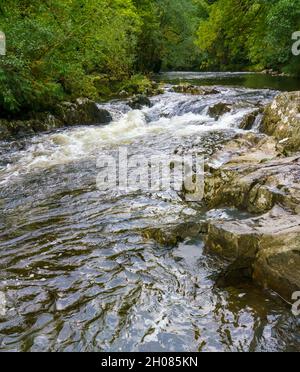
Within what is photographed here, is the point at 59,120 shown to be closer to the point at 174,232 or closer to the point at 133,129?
the point at 133,129

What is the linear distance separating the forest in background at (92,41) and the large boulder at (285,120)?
698cm

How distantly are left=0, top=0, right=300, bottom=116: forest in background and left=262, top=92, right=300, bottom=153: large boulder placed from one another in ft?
22.9

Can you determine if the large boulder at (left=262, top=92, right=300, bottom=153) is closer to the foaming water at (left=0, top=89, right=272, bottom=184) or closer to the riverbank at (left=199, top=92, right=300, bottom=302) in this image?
the riverbank at (left=199, top=92, right=300, bottom=302)

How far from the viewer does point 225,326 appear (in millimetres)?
3541

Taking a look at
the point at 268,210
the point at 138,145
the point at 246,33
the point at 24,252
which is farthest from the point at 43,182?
the point at 246,33

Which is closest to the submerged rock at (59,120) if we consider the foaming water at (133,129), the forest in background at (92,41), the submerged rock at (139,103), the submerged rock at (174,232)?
the forest in background at (92,41)

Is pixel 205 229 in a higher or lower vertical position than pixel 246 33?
lower

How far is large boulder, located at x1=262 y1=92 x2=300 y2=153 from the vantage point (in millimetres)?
8828

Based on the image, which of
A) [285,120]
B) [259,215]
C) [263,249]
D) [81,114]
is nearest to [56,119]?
[81,114]

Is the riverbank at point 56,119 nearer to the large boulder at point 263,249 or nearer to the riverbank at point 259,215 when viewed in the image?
the riverbank at point 259,215

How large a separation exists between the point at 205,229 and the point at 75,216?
217 cm

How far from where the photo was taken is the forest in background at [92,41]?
452 inches

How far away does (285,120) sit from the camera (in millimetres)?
10055
